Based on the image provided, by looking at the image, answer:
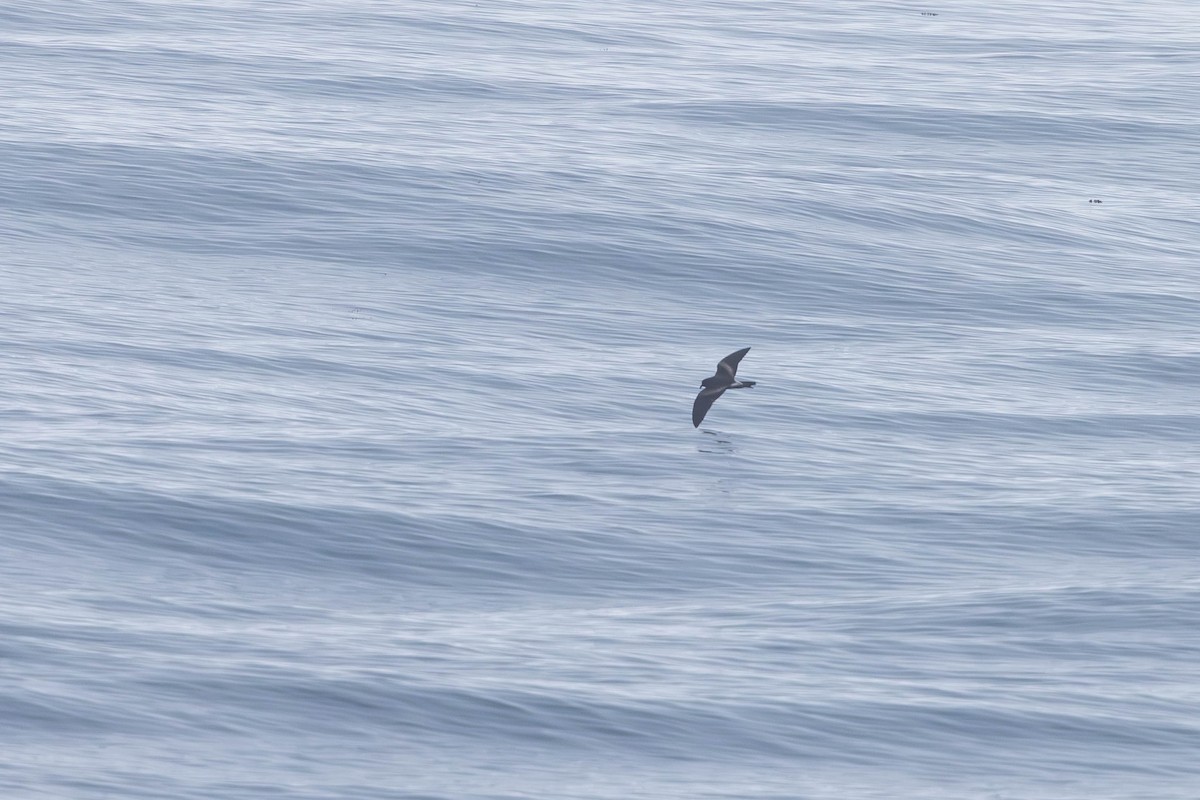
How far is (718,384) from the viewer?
31.7m

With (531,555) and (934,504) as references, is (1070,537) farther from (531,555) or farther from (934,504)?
(531,555)

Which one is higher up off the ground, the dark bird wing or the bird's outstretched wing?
the bird's outstretched wing

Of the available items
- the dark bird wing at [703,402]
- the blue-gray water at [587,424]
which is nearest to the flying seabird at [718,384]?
the dark bird wing at [703,402]

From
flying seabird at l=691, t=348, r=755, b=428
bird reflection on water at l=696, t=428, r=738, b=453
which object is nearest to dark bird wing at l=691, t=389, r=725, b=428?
flying seabird at l=691, t=348, r=755, b=428

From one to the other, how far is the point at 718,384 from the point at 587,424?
2941mm

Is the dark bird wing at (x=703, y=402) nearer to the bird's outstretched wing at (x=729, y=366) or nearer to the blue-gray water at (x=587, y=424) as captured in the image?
the bird's outstretched wing at (x=729, y=366)

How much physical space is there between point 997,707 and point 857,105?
123 feet

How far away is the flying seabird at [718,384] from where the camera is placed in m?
31.5

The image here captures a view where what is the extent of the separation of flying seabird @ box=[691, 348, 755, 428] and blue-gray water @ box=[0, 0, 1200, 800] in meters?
0.90

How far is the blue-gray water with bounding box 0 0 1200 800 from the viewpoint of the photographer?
22406 millimetres

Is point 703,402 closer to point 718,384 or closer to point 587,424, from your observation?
point 718,384

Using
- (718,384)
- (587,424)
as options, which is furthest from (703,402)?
(587,424)

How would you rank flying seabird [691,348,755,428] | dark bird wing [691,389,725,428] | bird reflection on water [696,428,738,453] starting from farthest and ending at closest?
1. bird reflection on water [696,428,738,453]
2. dark bird wing [691,389,725,428]
3. flying seabird [691,348,755,428]

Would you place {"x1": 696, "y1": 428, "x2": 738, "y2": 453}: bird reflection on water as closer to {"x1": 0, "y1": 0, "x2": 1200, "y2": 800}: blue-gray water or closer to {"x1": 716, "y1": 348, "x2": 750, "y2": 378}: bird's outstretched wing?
{"x1": 0, "y1": 0, "x2": 1200, "y2": 800}: blue-gray water
